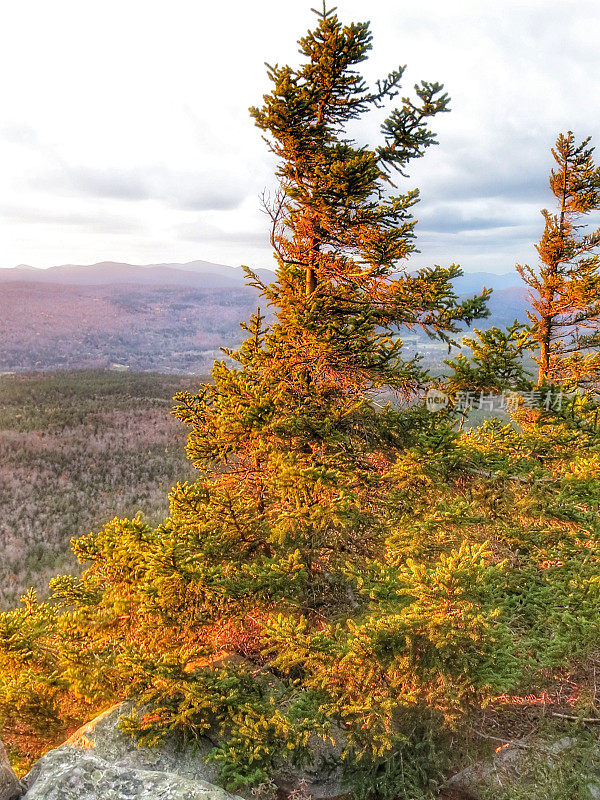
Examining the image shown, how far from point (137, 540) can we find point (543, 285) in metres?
12.3

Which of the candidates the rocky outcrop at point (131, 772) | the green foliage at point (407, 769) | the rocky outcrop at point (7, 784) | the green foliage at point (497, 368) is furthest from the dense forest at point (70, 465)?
the green foliage at point (497, 368)

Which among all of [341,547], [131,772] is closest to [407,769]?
[341,547]

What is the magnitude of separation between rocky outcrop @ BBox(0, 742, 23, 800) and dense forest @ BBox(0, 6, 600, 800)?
1159mm

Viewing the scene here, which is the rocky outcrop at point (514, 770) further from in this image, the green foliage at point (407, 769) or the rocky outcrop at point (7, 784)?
the rocky outcrop at point (7, 784)

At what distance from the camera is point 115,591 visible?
682 cm

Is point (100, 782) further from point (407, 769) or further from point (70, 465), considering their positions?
point (70, 465)

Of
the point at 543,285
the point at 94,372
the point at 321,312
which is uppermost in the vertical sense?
the point at 543,285

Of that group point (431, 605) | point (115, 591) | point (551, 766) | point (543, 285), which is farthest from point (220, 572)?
point (543, 285)

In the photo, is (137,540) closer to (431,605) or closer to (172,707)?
(172,707)

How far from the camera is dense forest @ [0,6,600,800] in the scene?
5.79 meters

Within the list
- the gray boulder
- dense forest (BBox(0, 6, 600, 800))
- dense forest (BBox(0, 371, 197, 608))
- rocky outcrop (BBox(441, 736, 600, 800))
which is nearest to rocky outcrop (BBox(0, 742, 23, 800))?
the gray boulder

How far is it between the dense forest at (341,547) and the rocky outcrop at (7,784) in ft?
3.80

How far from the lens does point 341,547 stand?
779 centimetres

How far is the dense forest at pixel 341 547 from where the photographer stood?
5.79 metres
